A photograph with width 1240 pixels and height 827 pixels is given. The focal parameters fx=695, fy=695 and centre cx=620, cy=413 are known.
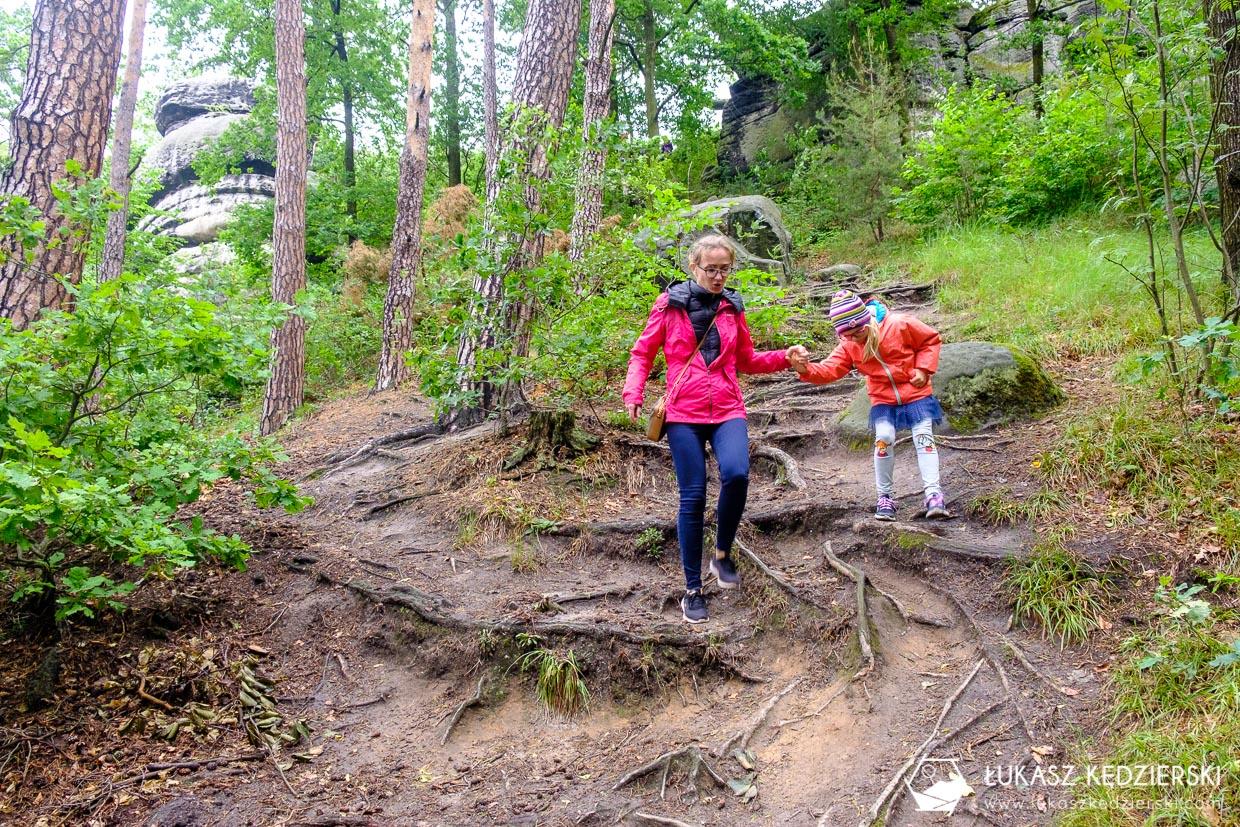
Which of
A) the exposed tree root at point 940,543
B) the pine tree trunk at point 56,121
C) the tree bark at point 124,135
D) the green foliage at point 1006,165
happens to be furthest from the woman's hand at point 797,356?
the tree bark at point 124,135

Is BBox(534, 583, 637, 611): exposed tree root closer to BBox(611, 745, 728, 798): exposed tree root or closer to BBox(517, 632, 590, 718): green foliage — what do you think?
BBox(517, 632, 590, 718): green foliage

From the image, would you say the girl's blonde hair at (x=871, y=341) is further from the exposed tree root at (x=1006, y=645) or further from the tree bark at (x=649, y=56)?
the tree bark at (x=649, y=56)

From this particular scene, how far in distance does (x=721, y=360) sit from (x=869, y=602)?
153cm

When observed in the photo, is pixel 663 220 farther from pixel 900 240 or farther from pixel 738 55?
pixel 738 55

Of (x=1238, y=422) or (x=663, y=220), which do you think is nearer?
(x=1238, y=422)

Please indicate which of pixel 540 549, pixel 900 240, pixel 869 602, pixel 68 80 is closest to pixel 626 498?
pixel 540 549

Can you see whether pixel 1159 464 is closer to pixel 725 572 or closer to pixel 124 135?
pixel 725 572

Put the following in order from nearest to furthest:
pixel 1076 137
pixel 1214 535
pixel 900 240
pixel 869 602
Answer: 1. pixel 1214 535
2. pixel 869 602
3. pixel 1076 137
4. pixel 900 240

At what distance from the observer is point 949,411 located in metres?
5.95

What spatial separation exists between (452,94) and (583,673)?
887 inches

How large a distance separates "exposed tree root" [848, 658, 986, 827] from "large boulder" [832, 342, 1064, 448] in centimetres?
313

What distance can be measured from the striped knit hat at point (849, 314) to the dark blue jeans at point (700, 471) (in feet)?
4.57

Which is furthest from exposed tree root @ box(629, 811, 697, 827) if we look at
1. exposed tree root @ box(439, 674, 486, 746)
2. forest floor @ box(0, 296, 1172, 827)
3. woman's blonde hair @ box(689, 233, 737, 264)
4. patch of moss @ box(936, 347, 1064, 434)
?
patch of moss @ box(936, 347, 1064, 434)

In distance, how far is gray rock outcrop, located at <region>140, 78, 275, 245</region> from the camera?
2064 cm
